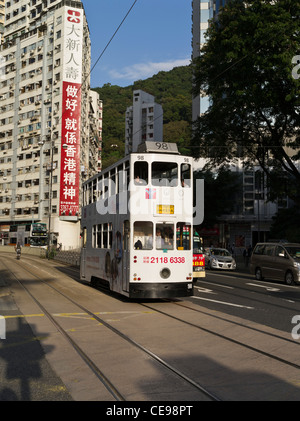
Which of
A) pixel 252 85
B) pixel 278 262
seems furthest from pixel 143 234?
pixel 252 85

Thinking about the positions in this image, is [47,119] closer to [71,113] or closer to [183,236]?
[71,113]

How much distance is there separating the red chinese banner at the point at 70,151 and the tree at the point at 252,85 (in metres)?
36.9

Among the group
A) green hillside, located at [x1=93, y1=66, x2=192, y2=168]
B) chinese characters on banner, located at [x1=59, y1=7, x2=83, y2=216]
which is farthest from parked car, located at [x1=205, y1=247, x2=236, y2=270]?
green hillside, located at [x1=93, y1=66, x2=192, y2=168]

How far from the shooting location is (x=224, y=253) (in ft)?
111

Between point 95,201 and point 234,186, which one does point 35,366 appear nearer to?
point 95,201

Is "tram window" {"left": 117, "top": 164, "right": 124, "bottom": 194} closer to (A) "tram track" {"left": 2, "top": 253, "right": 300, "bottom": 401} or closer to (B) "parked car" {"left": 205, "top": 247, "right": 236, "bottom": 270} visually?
(A) "tram track" {"left": 2, "top": 253, "right": 300, "bottom": 401}

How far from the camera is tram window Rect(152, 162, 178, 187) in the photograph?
13.5 meters

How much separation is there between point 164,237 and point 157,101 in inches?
4831

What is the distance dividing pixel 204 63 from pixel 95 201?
14862 millimetres

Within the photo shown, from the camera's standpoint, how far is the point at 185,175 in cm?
1385

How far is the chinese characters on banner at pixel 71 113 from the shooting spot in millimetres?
65500

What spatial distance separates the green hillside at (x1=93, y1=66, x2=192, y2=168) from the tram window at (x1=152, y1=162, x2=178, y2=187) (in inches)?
3417

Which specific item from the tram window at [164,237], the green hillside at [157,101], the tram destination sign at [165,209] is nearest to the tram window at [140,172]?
the tram destination sign at [165,209]
